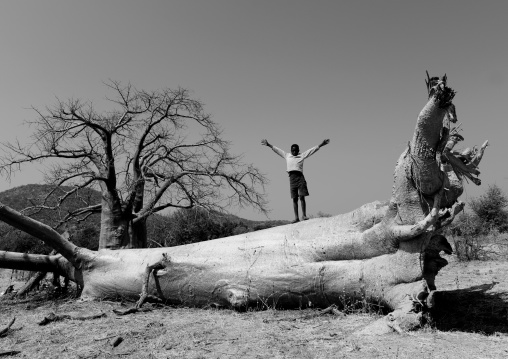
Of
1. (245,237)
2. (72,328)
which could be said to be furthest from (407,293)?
(72,328)

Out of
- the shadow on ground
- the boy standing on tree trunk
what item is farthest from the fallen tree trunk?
the boy standing on tree trunk

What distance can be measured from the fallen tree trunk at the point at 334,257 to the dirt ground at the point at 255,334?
0.78ft

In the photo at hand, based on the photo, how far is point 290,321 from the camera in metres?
4.07

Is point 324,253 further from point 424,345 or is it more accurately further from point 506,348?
point 506,348

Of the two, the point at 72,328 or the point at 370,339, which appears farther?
the point at 72,328

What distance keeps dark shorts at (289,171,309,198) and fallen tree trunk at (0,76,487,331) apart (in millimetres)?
1190

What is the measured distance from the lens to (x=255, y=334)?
3594mm

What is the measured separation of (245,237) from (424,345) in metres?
2.73

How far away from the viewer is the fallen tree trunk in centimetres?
384

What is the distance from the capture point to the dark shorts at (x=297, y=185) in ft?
20.5

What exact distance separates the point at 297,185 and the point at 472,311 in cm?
302

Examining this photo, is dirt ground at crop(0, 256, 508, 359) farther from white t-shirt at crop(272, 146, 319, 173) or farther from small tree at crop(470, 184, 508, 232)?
small tree at crop(470, 184, 508, 232)

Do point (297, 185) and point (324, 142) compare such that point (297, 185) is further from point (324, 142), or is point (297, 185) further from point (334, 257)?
point (334, 257)

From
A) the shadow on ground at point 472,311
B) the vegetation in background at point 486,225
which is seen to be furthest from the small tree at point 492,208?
the shadow on ground at point 472,311
